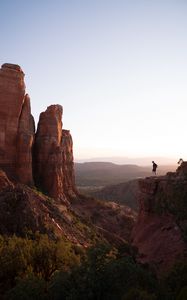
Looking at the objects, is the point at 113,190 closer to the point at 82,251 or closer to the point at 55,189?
the point at 55,189

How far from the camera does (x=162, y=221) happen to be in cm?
2108

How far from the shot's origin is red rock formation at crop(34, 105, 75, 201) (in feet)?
184

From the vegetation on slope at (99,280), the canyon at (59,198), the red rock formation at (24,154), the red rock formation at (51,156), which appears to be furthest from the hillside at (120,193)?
the vegetation on slope at (99,280)

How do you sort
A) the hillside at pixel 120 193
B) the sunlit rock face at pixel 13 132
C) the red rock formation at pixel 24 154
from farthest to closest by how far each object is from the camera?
the hillside at pixel 120 193 < the red rock formation at pixel 24 154 < the sunlit rock face at pixel 13 132

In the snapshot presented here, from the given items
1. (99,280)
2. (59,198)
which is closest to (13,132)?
(59,198)

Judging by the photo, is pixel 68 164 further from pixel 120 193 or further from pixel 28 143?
pixel 120 193

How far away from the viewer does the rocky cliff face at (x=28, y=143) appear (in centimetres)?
5181

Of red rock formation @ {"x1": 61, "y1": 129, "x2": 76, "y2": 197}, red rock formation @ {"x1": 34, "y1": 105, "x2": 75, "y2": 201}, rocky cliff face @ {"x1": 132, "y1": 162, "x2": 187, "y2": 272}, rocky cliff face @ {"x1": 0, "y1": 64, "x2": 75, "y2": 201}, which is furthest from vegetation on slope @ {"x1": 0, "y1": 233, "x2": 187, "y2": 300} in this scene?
red rock formation @ {"x1": 61, "y1": 129, "x2": 76, "y2": 197}

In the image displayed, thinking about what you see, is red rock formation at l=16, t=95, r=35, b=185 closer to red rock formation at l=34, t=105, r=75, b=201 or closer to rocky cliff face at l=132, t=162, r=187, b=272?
red rock formation at l=34, t=105, r=75, b=201

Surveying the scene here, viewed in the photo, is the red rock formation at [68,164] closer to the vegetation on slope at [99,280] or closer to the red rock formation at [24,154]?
the red rock formation at [24,154]

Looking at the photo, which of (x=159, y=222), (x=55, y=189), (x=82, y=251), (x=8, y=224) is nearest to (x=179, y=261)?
(x=159, y=222)

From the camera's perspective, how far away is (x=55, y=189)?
56000 millimetres

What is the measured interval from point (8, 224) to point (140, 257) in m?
17.5

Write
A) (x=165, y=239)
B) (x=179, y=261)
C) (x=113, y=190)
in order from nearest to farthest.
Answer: (x=179, y=261) < (x=165, y=239) < (x=113, y=190)
